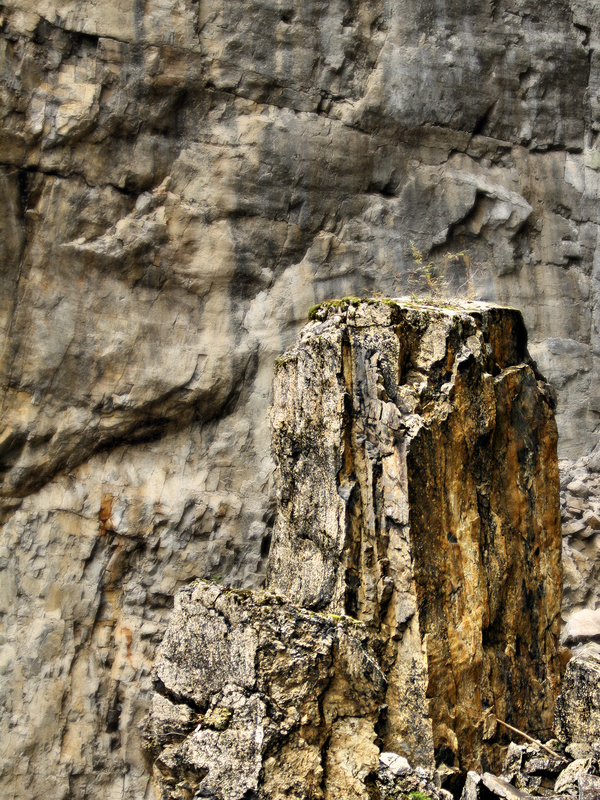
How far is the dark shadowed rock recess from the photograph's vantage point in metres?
6.38

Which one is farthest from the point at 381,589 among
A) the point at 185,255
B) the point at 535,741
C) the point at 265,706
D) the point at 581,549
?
the point at 581,549

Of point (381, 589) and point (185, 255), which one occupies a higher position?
point (185, 255)

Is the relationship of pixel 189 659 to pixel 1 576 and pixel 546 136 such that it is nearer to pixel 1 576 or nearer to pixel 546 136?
pixel 1 576

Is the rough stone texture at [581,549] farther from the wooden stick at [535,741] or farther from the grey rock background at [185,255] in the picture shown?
the wooden stick at [535,741]

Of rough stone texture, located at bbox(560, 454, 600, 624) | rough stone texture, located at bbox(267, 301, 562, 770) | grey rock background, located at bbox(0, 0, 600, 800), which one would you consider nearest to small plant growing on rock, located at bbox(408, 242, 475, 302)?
grey rock background, located at bbox(0, 0, 600, 800)

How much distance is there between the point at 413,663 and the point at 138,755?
642cm

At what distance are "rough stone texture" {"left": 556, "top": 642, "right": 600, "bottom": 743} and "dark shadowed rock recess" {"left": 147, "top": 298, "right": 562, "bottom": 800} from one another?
208 millimetres

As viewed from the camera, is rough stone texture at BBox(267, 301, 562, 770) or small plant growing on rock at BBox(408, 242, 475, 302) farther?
small plant growing on rock at BBox(408, 242, 475, 302)

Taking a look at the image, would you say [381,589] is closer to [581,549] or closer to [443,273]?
[581,549]

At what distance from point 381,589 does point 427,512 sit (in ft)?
2.45

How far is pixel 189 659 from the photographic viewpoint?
683cm

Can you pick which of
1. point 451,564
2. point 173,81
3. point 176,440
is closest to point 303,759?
point 451,564

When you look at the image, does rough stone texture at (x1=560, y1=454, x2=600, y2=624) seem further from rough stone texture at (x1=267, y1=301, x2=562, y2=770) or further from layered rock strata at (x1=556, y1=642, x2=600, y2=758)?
layered rock strata at (x1=556, y1=642, x2=600, y2=758)

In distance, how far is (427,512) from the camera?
22.1 feet
